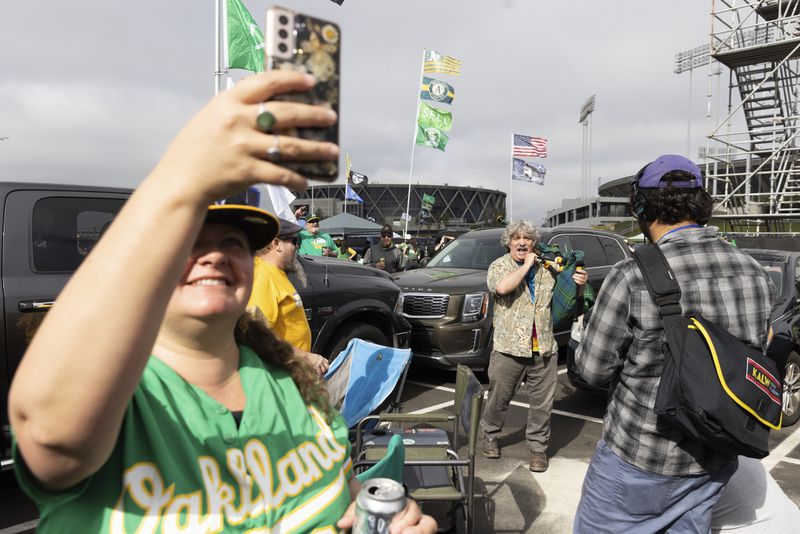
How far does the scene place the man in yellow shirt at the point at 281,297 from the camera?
2941mm

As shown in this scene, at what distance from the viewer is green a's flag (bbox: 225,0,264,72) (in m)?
6.61

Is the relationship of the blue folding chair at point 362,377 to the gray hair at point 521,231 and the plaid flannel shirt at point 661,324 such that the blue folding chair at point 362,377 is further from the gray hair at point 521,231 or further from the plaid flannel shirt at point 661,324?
the plaid flannel shirt at point 661,324

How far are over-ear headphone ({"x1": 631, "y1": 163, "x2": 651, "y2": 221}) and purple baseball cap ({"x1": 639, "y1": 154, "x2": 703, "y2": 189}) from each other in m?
0.04

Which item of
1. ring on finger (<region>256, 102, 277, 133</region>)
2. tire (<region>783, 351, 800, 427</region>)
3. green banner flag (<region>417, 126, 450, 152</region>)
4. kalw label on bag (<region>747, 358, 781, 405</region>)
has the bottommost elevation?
tire (<region>783, 351, 800, 427</region>)

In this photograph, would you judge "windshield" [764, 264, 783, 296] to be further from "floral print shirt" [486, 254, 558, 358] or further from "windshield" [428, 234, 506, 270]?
"windshield" [428, 234, 506, 270]

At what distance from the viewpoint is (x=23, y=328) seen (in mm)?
3119

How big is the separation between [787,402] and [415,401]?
3569 mm

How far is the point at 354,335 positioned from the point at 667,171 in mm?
3704

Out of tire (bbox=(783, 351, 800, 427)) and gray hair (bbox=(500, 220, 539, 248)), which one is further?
tire (bbox=(783, 351, 800, 427))

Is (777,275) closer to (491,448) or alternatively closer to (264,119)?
(491,448)

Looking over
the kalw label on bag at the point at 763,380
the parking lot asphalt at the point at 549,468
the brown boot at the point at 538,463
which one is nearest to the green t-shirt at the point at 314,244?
the parking lot asphalt at the point at 549,468

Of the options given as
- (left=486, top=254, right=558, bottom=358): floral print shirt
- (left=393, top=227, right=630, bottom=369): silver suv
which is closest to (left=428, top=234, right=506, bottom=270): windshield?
(left=393, top=227, right=630, bottom=369): silver suv

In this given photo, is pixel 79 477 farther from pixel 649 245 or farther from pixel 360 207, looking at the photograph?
pixel 360 207

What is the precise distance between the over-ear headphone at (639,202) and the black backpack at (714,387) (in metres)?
0.37
